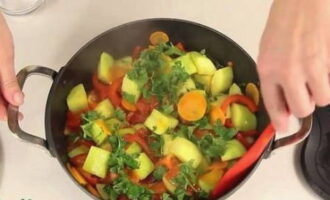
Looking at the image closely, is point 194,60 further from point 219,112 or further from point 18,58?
point 18,58

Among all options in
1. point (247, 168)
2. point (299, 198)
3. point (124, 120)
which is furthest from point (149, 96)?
point (299, 198)

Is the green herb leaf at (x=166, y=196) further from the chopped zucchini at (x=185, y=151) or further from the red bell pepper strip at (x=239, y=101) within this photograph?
the red bell pepper strip at (x=239, y=101)

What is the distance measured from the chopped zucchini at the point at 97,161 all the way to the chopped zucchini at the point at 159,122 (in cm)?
9

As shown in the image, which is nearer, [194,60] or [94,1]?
[194,60]

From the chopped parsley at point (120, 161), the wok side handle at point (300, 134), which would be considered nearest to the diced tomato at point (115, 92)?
the chopped parsley at point (120, 161)

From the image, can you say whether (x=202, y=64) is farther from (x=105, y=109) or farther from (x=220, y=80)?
(x=105, y=109)

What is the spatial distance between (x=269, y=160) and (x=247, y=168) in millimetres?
149

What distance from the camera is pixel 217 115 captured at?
0.95 m

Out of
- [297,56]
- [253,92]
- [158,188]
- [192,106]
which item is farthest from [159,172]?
[297,56]

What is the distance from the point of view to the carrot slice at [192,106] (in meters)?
0.94

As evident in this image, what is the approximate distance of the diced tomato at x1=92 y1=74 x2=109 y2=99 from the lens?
102 cm

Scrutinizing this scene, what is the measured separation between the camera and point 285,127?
30.2 inches

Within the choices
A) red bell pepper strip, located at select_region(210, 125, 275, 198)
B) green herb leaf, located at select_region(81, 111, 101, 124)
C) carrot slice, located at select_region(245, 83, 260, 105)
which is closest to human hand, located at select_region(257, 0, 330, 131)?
red bell pepper strip, located at select_region(210, 125, 275, 198)

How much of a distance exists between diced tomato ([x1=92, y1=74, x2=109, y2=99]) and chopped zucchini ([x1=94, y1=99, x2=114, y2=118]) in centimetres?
3
